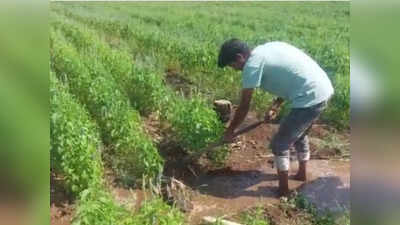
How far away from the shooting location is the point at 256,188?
485 centimetres

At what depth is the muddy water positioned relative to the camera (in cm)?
473

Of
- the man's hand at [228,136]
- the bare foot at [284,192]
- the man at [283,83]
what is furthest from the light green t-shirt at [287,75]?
the bare foot at [284,192]

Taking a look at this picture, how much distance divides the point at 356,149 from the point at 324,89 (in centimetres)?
47

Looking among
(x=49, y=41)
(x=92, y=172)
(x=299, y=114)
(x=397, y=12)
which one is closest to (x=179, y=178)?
(x=92, y=172)

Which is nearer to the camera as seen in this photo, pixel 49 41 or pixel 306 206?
pixel 49 41

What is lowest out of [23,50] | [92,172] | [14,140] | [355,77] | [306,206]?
[306,206]

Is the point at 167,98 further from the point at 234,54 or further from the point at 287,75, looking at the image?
the point at 287,75

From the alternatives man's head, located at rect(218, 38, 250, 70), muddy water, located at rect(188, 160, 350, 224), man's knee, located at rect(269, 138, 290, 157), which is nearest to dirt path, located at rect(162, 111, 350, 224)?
muddy water, located at rect(188, 160, 350, 224)

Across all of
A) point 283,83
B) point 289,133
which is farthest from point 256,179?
point 283,83

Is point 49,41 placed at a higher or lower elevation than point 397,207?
higher

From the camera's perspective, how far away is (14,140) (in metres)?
4.30

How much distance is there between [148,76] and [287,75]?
1.01 metres

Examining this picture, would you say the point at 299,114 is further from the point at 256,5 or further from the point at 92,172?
the point at 92,172

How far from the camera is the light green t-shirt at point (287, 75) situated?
4555mm
